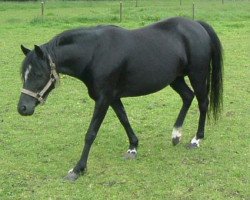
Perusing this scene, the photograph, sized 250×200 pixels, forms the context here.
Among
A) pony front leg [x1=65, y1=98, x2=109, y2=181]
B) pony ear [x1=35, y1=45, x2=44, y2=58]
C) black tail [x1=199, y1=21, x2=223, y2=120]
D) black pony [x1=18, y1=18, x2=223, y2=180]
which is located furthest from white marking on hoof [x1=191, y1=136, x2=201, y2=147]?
pony ear [x1=35, y1=45, x2=44, y2=58]

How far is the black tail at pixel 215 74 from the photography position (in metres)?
5.89

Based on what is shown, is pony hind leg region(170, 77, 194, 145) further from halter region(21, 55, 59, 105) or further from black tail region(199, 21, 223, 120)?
halter region(21, 55, 59, 105)

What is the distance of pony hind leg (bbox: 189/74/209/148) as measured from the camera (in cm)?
580

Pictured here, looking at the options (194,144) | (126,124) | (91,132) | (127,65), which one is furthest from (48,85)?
(194,144)

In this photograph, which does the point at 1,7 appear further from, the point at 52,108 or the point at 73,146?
the point at 73,146

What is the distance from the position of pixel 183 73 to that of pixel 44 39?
10557 millimetres

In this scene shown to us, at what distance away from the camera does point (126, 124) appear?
5.71 meters

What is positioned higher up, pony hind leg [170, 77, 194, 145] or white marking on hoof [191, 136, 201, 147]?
pony hind leg [170, 77, 194, 145]

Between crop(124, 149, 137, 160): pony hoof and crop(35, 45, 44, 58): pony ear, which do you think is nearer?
crop(35, 45, 44, 58): pony ear

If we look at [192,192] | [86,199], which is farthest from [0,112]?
[192,192]

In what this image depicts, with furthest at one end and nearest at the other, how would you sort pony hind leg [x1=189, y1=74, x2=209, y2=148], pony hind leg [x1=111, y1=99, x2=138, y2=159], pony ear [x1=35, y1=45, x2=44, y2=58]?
pony hind leg [x1=189, y1=74, x2=209, y2=148]
pony hind leg [x1=111, y1=99, x2=138, y2=159]
pony ear [x1=35, y1=45, x2=44, y2=58]

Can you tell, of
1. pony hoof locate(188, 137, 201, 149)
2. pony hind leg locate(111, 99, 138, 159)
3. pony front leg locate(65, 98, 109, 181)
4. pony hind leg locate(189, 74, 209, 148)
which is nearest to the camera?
pony front leg locate(65, 98, 109, 181)

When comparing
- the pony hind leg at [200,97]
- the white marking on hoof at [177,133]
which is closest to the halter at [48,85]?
the pony hind leg at [200,97]

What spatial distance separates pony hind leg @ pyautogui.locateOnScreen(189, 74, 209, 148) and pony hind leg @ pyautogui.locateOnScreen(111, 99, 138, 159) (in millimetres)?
830
